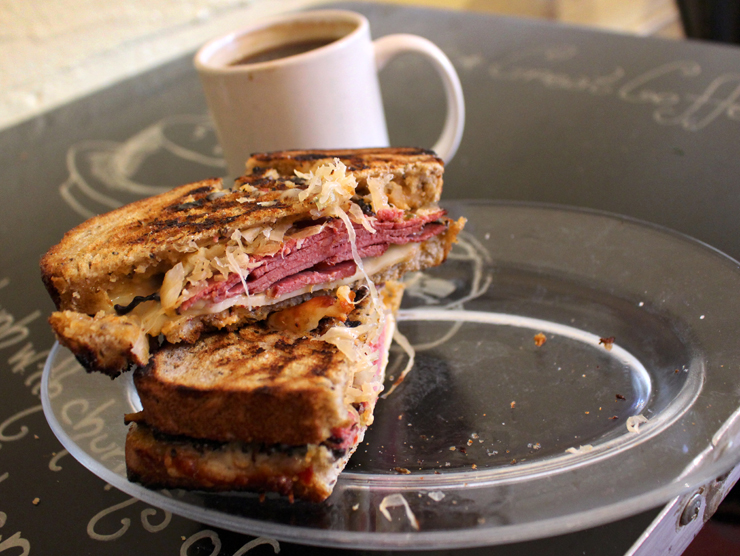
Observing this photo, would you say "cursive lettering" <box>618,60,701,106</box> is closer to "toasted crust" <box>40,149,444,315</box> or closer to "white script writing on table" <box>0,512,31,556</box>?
"toasted crust" <box>40,149,444,315</box>

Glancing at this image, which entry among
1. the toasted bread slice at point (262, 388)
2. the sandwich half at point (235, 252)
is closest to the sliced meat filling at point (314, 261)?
the sandwich half at point (235, 252)

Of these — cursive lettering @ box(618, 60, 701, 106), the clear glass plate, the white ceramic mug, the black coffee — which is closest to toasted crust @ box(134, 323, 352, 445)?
the clear glass plate

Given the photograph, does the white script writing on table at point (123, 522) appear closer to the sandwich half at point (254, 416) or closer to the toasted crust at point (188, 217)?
the sandwich half at point (254, 416)

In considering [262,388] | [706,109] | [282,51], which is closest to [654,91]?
[706,109]

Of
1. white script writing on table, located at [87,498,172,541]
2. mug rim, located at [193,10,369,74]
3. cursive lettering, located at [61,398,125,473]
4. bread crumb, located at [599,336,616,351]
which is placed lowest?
bread crumb, located at [599,336,616,351]

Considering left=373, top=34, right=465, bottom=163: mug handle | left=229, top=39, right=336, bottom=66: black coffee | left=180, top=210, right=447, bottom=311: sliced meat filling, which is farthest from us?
left=229, top=39, right=336, bottom=66: black coffee

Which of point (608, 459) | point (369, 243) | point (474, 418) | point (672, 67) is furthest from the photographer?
point (672, 67)

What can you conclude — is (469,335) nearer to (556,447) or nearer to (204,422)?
(556,447)

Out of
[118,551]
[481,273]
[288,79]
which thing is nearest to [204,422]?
[118,551]
